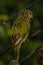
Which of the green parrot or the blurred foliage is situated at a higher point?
the green parrot

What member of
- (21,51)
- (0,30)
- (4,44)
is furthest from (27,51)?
(0,30)

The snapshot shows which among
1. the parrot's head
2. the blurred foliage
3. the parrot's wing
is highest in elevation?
the parrot's head

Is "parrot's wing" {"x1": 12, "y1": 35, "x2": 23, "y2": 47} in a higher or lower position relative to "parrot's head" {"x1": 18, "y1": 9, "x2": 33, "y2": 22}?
lower

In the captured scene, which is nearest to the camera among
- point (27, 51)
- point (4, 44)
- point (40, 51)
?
point (40, 51)

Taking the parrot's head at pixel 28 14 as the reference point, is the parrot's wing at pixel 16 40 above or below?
below

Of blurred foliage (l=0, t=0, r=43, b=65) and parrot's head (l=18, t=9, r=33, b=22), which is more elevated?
parrot's head (l=18, t=9, r=33, b=22)

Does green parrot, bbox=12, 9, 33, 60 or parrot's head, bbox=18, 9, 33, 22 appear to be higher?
parrot's head, bbox=18, 9, 33, 22

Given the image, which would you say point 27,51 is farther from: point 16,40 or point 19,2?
point 19,2

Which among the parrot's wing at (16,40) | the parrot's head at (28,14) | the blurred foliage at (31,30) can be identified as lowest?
the blurred foliage at (31,30)
